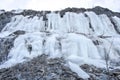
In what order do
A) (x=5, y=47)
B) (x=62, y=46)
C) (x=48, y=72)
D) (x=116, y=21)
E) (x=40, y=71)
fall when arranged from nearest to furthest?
(x=48, y=72) → (x=40, y=71) → (x=62, y=46) → (x=5, y=47) → (x=116, y=21)

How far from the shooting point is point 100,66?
12203mm

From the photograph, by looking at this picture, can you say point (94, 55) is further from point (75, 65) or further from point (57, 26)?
point (57, 26)

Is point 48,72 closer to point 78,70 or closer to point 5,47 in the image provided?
point 78,70

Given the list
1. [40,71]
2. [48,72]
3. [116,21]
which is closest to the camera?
[48,72]

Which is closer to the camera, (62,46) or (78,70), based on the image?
(78,70)

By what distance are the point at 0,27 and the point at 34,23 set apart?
2.81 m

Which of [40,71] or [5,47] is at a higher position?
[5,47]

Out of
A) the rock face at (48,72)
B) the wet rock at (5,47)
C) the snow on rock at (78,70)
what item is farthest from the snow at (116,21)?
the snow on rock at (78,70)

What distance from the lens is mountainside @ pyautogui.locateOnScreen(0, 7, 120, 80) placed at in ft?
37.0

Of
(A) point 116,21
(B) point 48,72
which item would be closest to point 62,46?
(B) point 48,72

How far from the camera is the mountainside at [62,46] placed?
11273mm

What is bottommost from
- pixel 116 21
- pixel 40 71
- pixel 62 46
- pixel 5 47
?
pixel 40 71

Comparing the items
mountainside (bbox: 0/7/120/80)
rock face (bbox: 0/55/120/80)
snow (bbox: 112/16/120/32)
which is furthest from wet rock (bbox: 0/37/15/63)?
snow (bbox: 112/16/120/32)

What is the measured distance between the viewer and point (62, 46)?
14.4m
